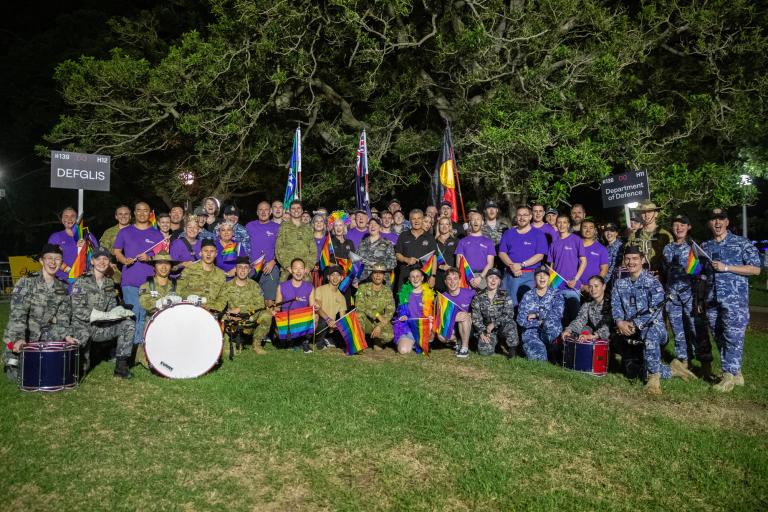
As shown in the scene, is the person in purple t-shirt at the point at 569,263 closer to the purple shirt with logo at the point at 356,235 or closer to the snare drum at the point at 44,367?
the purple shirt with logo at the point at 356,235

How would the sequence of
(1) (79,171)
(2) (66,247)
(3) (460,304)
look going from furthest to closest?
(1) (79,171) < (2) (66,247) < (3) (460,304)

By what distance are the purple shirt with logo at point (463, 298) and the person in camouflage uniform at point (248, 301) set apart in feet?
9.05

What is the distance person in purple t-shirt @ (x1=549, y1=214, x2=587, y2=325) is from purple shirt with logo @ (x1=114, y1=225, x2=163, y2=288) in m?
6.01

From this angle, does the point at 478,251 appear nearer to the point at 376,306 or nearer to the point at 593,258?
the point at 593,258

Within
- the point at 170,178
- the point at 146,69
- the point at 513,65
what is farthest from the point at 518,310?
the point at 170,178

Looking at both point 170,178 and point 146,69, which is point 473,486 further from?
point 170,178

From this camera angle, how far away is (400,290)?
373 inches

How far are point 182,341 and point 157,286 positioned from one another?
1.54m

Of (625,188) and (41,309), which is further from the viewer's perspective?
(625,188)

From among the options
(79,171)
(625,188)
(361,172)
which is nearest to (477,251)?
(625,188)

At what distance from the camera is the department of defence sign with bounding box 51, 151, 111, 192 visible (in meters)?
10.7

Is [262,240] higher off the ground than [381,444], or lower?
higher

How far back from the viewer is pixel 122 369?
7094 millimetres

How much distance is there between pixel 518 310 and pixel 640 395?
8.17ft
